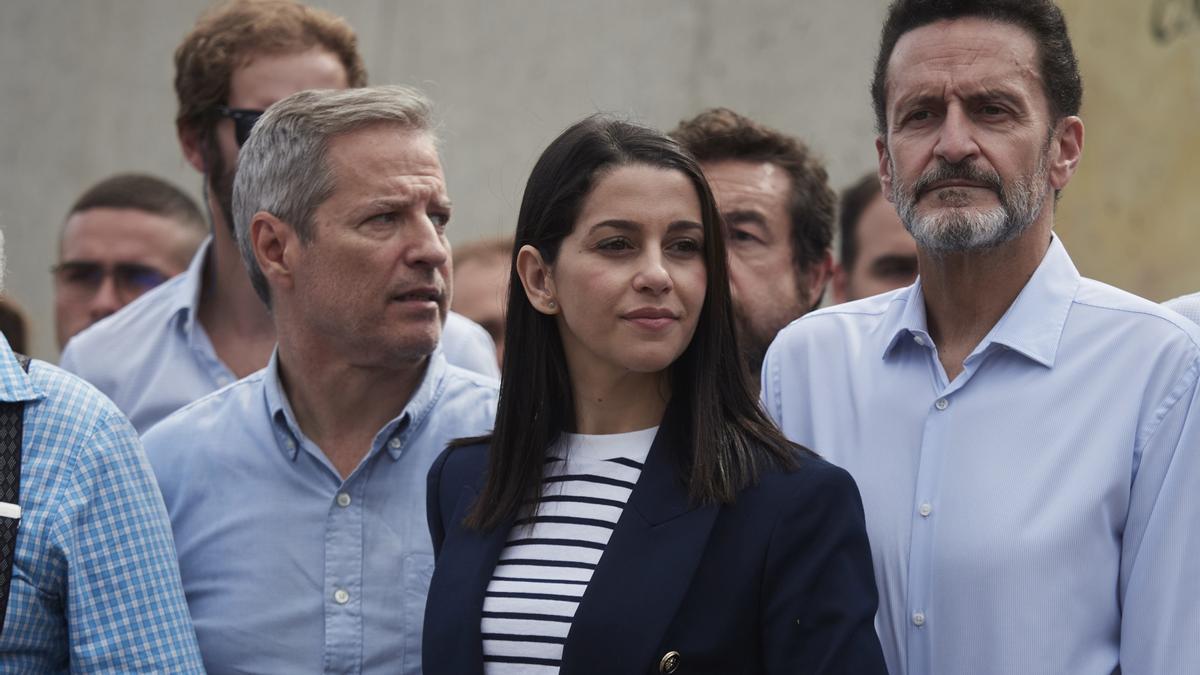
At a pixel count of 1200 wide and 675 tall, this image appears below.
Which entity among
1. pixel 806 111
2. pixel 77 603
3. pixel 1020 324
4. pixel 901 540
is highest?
pixel 806 111

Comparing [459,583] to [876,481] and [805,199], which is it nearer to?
[876,481]

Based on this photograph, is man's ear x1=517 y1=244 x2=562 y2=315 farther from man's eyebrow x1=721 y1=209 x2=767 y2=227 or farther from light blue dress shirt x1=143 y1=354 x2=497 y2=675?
man's eyebrow x1=721 y1=209 x2=767 y2=227

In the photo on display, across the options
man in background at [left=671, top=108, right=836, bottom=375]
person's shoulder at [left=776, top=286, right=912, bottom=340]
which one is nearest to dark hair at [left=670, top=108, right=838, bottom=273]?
man in background at [left=671, top=108, right=836, bottom=375]

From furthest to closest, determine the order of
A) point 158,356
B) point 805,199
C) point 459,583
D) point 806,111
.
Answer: point 806,111 < point 805,199 < point 158,356 < point 459,583

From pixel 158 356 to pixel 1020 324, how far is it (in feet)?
7.56

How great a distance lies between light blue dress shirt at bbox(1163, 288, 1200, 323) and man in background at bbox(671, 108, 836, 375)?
120 cm

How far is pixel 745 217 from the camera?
4.35m

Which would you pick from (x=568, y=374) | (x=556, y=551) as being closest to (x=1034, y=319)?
(x=568, y=374)

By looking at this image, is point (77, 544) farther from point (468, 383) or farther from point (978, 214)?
point (978, 214)

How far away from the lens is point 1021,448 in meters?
2.78

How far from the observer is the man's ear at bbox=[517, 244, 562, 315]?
9.44 ft

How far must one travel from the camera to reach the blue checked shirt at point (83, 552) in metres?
2.80

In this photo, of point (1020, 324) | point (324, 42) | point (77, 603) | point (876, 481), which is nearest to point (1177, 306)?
point (1020, 324)

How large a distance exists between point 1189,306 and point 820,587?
3.54ft
